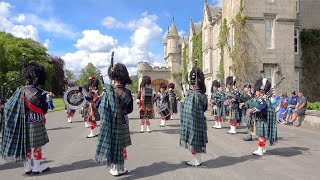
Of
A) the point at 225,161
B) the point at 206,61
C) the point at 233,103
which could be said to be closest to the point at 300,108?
the point at 233,103

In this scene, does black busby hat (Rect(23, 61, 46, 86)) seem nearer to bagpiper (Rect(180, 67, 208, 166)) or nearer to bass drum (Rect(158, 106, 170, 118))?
bagpiper (Rect(180, 67, 208, 166))

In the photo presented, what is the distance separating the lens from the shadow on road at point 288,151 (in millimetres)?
8039

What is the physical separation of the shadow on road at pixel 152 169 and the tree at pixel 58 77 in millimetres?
68355

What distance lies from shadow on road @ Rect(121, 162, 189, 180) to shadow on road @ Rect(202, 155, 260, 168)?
1.75 ft

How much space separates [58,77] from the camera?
2876 inches

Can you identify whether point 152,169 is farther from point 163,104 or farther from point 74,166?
point 163,104

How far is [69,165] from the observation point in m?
6.81

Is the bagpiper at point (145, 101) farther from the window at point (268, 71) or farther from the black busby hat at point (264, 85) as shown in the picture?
the window at point (268, 71)

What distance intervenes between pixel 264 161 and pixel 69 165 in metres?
4.14

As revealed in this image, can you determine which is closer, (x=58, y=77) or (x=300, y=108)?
(x=300, y=108)

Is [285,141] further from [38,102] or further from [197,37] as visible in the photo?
[197,37]

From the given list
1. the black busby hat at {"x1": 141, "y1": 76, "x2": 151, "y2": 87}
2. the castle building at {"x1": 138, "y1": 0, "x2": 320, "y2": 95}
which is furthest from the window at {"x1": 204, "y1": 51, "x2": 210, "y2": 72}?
the black busby hat at {"x1": 141, "y1": 76, "x2": 151, "y2": 87}

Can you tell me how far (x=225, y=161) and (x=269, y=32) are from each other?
17640mm

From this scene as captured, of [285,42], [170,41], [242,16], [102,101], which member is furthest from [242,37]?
[170,41]
